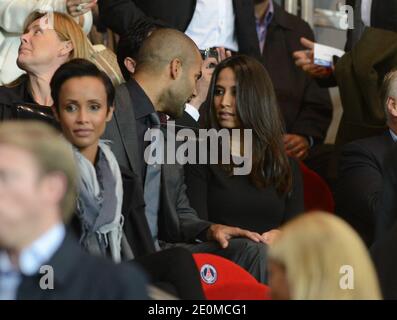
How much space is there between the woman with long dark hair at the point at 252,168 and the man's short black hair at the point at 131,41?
383 mm

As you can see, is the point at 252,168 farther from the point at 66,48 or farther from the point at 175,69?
the point at 66,48

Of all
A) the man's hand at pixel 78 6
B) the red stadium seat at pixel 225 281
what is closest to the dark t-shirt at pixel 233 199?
the red stadium seat at pixel 225 281

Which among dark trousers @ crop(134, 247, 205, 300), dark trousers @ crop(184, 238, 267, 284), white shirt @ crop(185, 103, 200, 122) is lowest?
dark trousers @ crop(184, 238, 267, 284)

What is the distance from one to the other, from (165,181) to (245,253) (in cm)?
44

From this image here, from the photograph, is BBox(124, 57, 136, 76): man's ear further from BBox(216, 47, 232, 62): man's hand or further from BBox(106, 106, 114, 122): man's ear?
BBox(106, 106, 114, 122): man's ear

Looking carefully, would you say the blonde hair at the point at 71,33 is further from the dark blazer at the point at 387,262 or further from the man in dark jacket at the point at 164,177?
the dark blazer at the point at 387,262

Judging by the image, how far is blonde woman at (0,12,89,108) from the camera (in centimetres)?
536

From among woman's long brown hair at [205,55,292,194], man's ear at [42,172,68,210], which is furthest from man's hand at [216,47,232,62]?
man's ear at [42,172,68,210]

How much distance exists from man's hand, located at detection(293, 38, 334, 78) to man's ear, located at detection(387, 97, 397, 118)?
33.8 inches

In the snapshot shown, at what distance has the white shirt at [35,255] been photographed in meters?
2.88

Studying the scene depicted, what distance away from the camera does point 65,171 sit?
9.52 ft

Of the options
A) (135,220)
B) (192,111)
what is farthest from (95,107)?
(192,111)

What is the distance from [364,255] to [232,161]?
245 centimetres
